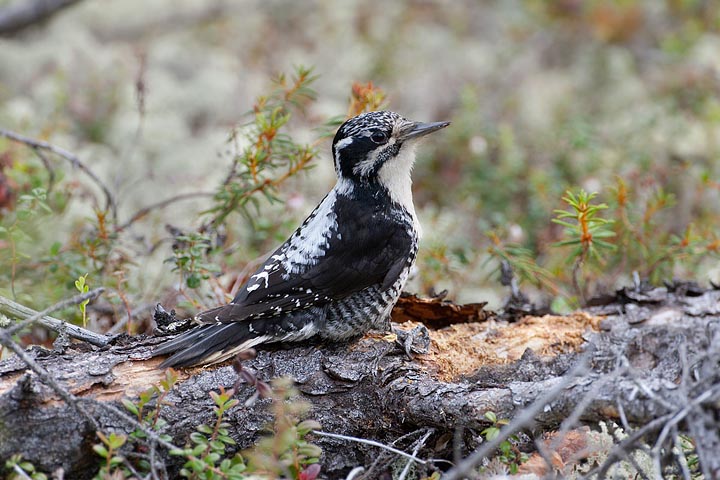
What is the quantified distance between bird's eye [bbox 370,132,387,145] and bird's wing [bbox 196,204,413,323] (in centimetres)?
36

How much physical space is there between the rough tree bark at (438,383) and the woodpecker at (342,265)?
110mm

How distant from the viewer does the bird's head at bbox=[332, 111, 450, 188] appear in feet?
12.5

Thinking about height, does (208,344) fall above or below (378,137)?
below

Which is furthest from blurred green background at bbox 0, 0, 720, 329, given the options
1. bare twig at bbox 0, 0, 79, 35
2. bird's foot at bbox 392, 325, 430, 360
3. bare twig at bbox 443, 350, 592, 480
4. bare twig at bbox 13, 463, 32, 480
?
bare twig at bbox 443, 350, 592, 480

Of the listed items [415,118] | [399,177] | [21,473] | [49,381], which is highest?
[415,118]

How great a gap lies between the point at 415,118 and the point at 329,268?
13.3 feet

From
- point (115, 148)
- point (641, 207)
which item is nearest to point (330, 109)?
point (115, 148)

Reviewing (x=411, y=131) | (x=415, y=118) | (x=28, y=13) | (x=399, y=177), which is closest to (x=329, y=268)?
(x=399, y=177)

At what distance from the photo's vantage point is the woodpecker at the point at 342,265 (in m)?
3.30

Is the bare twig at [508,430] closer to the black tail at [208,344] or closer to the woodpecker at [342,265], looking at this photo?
the woodpecker at [342,265]

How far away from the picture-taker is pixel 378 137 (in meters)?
3.80

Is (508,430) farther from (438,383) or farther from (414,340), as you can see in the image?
(414,340)

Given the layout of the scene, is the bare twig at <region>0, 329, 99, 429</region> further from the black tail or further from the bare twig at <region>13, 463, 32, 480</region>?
the black tail

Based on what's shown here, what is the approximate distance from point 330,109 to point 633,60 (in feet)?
11.6
